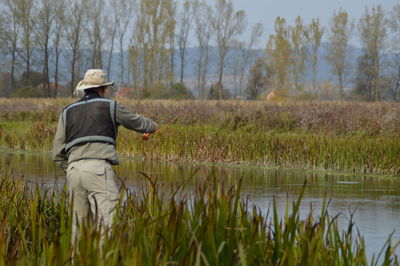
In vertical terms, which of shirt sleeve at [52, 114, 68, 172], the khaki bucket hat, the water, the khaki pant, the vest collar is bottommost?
the water

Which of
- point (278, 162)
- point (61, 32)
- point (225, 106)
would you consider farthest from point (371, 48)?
point (278, 162)

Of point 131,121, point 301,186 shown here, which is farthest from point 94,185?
point 301,186

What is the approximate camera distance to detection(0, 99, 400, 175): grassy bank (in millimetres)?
15719

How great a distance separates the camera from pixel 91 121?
5969mm

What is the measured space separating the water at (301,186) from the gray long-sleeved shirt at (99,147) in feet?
7.40

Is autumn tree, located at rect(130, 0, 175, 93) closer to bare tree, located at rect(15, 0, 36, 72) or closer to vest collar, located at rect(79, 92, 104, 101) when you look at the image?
bare tree, located at rect(15, 0, 36, 72)

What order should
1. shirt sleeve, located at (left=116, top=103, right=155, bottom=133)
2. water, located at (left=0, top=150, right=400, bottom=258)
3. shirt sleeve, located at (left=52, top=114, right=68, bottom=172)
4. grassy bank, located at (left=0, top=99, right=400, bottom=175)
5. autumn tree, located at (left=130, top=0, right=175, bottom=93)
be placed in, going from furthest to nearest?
1. autumn tree, located at (left=130, top=0, right=175, bottom=93)
2. grassy bank, located at (left=0, top=99, right=400, bottom=175)
3. water, located at (left=0, top=150, right=400, bottom=258)
4. shirt sleeve, located at (left=52, top=114, right=68, bottom=172)
5. shirt sleeve, located at (left=116, top=103, right=155, bottom=133)

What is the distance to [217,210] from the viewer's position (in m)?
4.71

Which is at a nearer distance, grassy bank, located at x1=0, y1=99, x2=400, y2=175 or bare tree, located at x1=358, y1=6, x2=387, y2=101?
grassy bank, located at x1=0, y1=99, x2=400, y2=175

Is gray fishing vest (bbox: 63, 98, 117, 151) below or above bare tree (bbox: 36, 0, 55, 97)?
below

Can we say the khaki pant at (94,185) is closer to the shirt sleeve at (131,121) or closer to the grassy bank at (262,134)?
the shirt sleeve at (131,121)

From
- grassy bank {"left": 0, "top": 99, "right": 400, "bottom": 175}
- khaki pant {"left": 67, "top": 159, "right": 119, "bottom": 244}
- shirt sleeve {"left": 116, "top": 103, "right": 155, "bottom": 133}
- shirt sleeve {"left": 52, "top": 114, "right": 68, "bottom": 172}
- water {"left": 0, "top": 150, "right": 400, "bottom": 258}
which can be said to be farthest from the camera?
grassy bank {"left": 0, "top": 99, "right": 400, "bottom": 175}

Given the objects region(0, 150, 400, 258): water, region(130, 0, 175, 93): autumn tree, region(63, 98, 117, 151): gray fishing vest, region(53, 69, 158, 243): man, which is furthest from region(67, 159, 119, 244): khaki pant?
region(130, 0, 175, 93): autumn tree

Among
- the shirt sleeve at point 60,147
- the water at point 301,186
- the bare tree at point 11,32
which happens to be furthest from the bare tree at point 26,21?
the shirt sleeve at point 60,147
